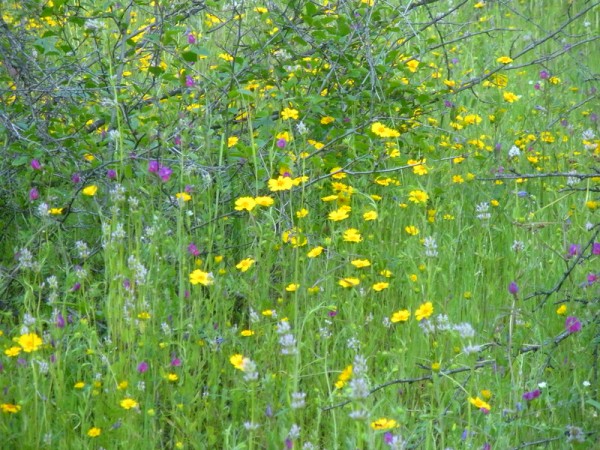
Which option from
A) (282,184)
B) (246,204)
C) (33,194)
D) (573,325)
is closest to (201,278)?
(246,204)

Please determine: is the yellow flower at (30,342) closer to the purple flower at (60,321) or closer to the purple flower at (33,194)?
the purple flower at (60,321)

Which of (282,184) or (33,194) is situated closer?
(282,184)

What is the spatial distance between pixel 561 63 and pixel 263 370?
155 inches

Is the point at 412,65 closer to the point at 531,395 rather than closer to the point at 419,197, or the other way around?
the point at 419,197

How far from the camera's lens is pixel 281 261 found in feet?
9.74

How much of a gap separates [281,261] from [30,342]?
0.95 m

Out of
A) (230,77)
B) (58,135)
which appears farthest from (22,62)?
(230,77)

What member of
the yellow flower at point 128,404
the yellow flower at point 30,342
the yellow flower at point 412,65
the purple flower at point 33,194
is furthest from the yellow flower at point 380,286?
the yellow flower at point 412,65

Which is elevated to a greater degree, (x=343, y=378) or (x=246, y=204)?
(x=246, y=204)

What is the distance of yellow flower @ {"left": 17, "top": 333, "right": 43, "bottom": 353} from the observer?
2236 mm

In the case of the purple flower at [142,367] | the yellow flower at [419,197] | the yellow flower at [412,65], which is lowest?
the purple flower at [142,367]

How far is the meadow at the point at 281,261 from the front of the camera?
2.22m

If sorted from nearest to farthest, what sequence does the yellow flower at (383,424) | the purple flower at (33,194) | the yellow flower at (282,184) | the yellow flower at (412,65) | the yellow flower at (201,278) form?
the yellow flower at (383,424) → the yellow flower at (201,278) → the yellow flower at (282,184) → the purple flower at (33,194) → the yellow flower at (412,65)

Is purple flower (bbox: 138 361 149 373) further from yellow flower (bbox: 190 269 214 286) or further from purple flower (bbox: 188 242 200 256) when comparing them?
purple flower (bbox: 188 242 200 256)
